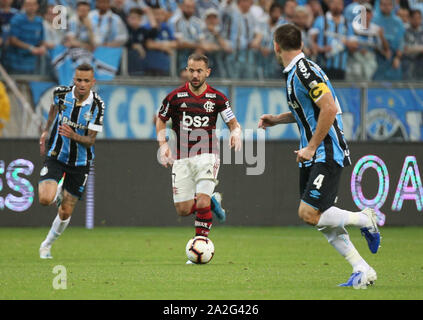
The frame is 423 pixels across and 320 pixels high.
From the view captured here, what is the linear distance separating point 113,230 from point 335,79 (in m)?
4.79

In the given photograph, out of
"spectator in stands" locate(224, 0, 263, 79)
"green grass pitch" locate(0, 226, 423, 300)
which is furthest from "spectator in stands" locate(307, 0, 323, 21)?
"green grass pitch" locate(0, 226, 423, 300)

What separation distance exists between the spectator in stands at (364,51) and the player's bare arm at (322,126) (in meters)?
8.99

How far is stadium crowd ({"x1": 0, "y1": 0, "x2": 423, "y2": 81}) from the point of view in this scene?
604 inches

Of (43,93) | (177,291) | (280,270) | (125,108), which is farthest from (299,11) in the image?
(177,291)

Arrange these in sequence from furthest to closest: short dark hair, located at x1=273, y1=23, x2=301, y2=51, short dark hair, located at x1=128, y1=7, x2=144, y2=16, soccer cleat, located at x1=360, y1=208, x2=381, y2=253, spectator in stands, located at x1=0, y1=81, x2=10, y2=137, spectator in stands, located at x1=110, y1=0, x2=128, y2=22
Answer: spectator in stands, located at x1=110, y1=0, x2=128, y2=22
short dark hair, located at x1=128, y1=7, x2=144, y2=16
spectator in stands, located at x1=0, y1=81, x2=10, y2=137
soccer cleat, located at x1=360, y1=208, x2=381, y2=253
short dark hair, located at x1=273, y1=23, x2=301, y2=51

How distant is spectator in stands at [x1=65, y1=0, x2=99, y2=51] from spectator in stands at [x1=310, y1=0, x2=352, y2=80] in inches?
157

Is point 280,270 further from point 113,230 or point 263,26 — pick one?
point 263,26

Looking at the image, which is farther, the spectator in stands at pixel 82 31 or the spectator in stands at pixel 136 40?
the spectator in stands at pixel 136 40

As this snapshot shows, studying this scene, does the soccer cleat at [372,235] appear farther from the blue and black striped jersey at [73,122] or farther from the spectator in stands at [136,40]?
the spectator in stands at [136,40]

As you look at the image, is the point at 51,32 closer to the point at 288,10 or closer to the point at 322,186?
the point at 288,10

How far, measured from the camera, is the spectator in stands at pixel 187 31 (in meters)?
15.7

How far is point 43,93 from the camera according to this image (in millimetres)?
14797

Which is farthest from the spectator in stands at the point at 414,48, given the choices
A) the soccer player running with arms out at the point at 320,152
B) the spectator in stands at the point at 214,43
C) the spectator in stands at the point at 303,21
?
the soccer player running with arms out at the point at 320,152

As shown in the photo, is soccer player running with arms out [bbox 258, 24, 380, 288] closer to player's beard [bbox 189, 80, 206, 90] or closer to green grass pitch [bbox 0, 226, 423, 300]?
green grass pitch [bbox 0, 226, 423, 300]
